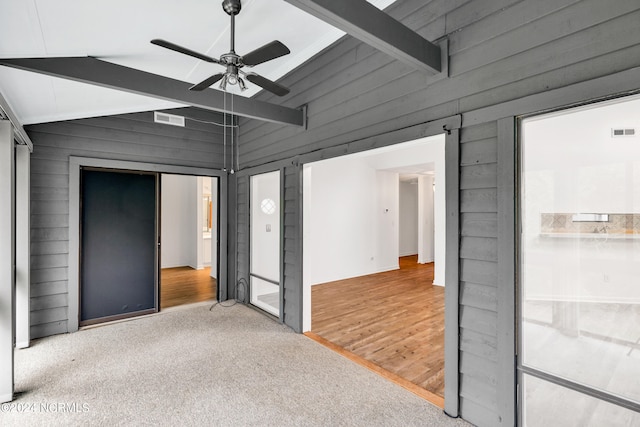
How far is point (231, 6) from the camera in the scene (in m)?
2.36

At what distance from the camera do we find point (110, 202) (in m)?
4.40

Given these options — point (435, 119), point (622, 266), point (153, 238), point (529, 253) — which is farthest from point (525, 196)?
point (153, 238)

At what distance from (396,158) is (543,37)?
5.38 meters

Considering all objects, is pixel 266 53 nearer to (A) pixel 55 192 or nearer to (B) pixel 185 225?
(A) pixel 55 192

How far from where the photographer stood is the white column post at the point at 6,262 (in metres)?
2.53

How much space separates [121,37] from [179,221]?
668 centimetres

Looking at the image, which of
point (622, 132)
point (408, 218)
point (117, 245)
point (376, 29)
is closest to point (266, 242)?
point (117, 245)

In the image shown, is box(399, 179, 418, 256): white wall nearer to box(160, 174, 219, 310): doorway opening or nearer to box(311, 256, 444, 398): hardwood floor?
box(311, 256, 444, 398): hardwood floor

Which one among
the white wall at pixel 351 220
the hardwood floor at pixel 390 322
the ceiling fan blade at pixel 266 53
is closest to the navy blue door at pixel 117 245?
the hardwood floor at pixel 390 322

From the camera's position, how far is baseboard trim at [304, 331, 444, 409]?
255 centimetres

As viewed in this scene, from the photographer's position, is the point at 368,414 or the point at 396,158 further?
the point at 396,158

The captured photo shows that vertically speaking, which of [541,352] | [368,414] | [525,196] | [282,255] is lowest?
[368,414]

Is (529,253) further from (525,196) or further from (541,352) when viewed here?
(541,352)

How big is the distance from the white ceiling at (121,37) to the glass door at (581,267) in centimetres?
205
